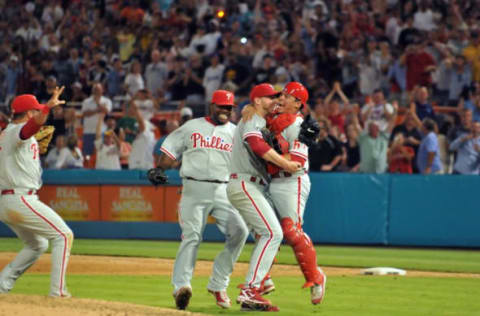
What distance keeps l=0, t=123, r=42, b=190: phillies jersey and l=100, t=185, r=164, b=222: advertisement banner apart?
947 cm

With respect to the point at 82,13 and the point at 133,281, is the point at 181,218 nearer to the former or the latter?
the point at 133,281

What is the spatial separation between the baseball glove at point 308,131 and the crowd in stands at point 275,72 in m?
8.83

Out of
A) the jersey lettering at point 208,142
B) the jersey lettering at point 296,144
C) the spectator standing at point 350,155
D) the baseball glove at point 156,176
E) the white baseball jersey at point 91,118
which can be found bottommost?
the spectator standing at point 350,155

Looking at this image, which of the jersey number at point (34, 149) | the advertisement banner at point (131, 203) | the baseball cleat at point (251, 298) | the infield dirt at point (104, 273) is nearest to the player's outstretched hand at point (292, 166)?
the baseball cleat at point (251, 298)

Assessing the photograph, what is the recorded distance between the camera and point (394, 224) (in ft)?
58.7

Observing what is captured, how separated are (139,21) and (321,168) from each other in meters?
8.71

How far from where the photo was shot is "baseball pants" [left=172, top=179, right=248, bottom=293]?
941 centimetres

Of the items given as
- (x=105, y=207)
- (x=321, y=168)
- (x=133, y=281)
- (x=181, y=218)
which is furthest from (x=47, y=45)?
(x=181, y=218)

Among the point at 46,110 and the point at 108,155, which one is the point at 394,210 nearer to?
the point at 108,155

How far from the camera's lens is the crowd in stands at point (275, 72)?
18594 millimetres

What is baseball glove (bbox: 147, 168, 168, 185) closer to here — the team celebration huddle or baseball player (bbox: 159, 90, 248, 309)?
the team celebration huddle

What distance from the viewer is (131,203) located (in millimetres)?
19312

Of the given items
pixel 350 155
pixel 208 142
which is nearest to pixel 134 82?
pixel 350 155

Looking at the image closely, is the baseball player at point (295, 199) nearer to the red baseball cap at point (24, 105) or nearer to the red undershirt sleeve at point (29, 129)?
the red undershirt sleeve at point (29, 129)
